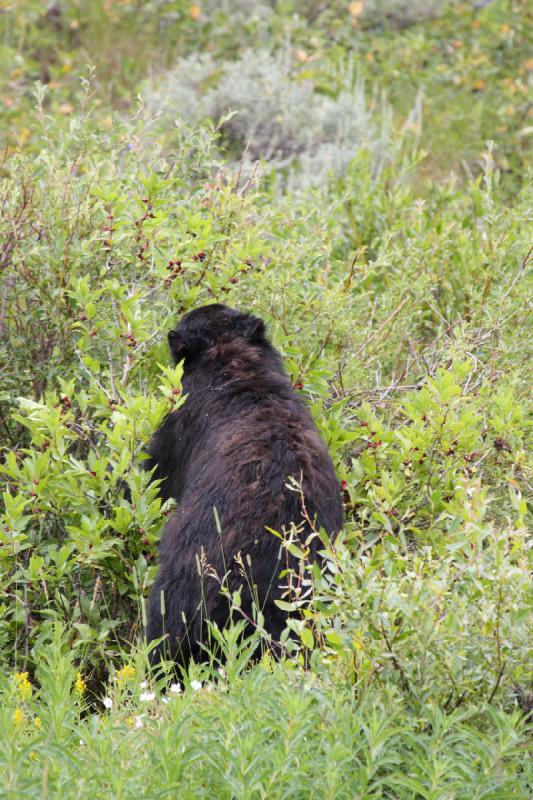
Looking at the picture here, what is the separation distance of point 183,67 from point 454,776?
995cm

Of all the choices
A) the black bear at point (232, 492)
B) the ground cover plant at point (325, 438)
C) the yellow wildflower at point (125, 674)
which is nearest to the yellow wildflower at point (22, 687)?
the ground cover plant at point (325, 438)

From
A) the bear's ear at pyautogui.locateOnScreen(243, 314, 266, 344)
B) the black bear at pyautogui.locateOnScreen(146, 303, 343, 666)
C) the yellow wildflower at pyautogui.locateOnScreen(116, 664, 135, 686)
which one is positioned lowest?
the yellow wildflower at pyautogui.locateOnScreen(116, 664, 135, 686)

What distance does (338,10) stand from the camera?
14.4 metres

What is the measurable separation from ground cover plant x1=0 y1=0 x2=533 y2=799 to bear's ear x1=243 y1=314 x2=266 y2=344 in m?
0.36

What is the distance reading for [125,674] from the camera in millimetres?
→ 3758

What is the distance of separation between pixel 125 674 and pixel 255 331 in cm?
166

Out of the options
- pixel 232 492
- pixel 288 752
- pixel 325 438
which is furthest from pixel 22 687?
pixel 325 438

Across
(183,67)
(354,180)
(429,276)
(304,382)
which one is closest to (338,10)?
(183,67)

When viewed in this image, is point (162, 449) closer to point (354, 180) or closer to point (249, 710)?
point (249, 710)

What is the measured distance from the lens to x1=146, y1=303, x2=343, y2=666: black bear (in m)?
3.89

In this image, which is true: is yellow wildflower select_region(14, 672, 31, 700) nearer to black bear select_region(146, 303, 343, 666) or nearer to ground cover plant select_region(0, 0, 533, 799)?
ground cover plant select_region(0, 0, 533, 799)

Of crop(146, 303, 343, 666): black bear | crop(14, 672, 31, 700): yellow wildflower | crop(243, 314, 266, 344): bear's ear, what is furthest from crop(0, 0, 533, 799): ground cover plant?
crop(243, 314, 266, 344): bear's ear

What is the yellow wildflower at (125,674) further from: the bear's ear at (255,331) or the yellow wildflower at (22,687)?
the bear's ear at (255,331)

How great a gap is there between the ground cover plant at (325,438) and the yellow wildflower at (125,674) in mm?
22
